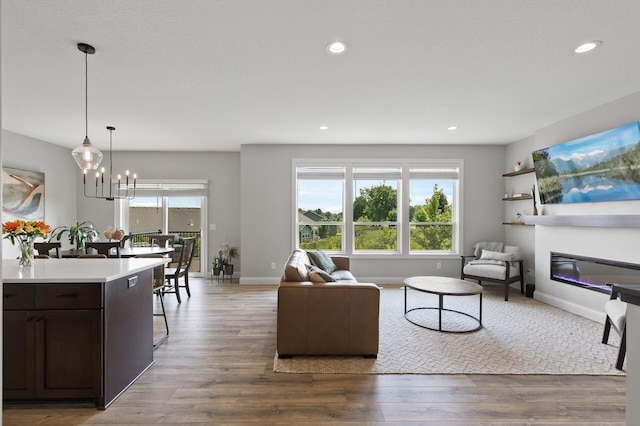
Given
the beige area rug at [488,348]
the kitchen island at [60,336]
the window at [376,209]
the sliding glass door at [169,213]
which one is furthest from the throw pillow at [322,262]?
the sliding glass door at [169,213]

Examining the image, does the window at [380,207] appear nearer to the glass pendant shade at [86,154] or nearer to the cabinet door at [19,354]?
the glass pendant shade at [86,154]

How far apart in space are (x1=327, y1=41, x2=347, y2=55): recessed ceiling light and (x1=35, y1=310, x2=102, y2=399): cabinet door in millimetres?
2553

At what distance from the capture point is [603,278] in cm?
370

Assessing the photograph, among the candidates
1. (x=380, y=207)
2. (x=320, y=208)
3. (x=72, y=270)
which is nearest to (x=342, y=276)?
(x=320, y=208)

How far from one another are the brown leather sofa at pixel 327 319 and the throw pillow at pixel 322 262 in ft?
4.89

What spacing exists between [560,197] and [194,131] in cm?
529

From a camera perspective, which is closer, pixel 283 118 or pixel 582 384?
pixel 582 384

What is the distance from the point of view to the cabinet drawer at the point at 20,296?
6.79 ft

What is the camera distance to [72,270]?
229 cm

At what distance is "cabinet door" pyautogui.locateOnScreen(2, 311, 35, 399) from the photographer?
81.7 inches

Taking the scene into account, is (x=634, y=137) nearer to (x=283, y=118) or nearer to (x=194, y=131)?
(x=283, y=118)

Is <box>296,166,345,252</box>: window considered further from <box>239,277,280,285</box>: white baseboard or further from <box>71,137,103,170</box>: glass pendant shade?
<box>71,137,103,170</box>: glass pendant shade

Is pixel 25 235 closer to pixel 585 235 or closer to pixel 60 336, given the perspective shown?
pixel 60 336

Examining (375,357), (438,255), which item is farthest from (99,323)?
(438,255)
